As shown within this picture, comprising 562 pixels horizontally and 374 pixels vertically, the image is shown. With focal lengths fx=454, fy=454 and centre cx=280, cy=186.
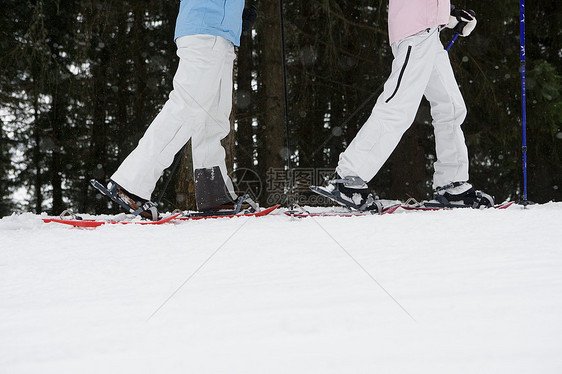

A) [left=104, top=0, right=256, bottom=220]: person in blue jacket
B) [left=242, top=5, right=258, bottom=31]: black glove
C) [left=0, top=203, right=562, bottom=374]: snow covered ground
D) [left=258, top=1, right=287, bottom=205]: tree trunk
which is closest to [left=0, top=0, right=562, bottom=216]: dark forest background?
[left=258, top=1, right=287, bottom=205]: tree trunk

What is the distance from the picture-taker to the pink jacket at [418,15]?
2902 millimetres

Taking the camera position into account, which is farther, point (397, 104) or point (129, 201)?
point (397, 104)

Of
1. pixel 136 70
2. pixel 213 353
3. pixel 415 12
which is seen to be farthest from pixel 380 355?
pixel 136 70

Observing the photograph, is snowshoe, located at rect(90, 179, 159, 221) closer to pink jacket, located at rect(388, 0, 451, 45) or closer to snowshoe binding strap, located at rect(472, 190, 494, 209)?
pink jacket, located at rect(388, 0, 451, 45)

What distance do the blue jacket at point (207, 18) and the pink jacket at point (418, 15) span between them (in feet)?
3.60

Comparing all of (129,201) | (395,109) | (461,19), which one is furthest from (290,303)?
(461,19)

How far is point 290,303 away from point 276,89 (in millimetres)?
5621

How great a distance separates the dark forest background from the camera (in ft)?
21.7

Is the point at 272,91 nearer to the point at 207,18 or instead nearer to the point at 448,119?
the point at 448,119

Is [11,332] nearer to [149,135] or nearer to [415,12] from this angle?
[149,135]

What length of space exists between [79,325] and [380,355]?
27.5 inches

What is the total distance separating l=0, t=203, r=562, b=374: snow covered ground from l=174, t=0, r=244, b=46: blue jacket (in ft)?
4.52

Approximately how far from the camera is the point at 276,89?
6535 millimetres

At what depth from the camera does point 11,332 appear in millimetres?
1049
